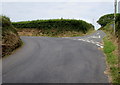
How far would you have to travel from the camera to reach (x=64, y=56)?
37.1 ft

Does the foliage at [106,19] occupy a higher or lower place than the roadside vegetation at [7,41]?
higher

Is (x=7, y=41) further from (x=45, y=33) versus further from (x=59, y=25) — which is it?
(x=59, y=25)

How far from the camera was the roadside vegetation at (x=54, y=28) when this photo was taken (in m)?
27.0

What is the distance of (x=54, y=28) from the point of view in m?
27.7

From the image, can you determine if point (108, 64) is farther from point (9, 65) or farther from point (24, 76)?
point (9, 65)

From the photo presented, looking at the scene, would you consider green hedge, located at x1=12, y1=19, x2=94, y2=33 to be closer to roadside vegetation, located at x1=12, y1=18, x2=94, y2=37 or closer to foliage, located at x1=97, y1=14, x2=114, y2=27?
roadside vegetation, located at x1=12, y1=18, x2=94, y2=37

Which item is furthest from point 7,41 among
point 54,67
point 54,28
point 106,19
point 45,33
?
point 106,19

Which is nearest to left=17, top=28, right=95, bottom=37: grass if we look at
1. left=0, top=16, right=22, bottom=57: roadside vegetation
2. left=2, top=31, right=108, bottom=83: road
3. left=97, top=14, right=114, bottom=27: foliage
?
left=0, top=16, right=22, bottom=57: roadside vegetation

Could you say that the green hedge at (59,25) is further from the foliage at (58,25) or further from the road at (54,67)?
the road at (54,67)

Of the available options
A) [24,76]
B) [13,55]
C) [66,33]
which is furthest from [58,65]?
[66,33]

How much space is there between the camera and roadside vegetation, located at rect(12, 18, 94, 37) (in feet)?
88.6

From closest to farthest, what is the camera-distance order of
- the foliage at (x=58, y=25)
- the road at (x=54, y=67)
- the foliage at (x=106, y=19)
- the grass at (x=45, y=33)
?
1. the road at (x=54, y=67)
2. the grass at (x=45, y=33)
3. the foliage at (x=58, y=25)
4. the foliage at (x=106, y=19)

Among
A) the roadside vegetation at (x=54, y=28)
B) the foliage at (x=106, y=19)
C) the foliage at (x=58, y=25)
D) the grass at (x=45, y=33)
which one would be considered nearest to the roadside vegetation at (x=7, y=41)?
the grass at (x=45, y=33)

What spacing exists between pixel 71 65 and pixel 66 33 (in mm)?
17658
